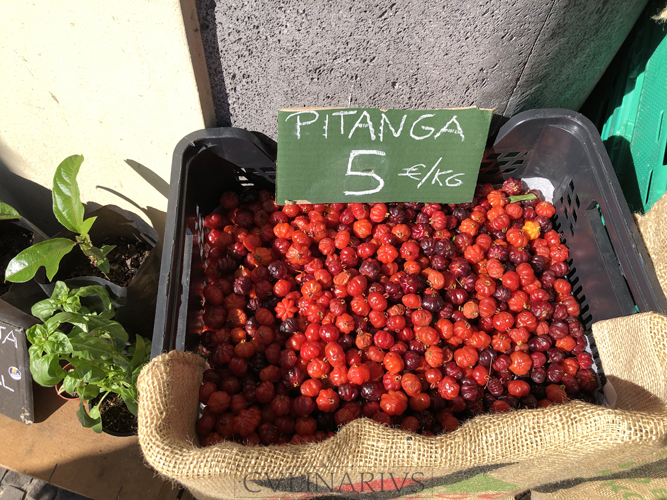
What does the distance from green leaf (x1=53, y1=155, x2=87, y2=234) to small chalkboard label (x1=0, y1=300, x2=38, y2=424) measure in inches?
37.9

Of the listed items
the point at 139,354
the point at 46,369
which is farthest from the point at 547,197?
the point at 46,369

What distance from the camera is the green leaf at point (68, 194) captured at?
244 cm

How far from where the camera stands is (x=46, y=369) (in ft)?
6.80

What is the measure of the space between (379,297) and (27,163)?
278cm

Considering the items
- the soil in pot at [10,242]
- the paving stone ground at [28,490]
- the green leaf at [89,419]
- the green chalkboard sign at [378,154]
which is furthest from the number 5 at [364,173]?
the paving stone ground at [28,490]

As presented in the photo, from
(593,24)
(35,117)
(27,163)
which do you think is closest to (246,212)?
(35,117)

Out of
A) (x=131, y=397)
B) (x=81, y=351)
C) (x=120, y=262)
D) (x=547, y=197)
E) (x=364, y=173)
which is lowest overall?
(x=131, y=397)

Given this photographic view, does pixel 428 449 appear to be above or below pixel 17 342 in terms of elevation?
below

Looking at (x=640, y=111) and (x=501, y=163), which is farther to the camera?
(x=501, y=163)

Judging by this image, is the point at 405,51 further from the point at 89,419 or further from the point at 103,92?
the point at 89,419

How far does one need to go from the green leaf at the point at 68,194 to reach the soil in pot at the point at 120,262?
0.69 metres

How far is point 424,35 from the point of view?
2105 millimetres

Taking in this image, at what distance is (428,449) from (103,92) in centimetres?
257

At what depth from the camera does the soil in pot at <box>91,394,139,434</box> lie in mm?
3033
